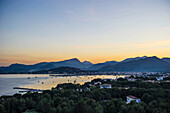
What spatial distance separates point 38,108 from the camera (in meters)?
10.4

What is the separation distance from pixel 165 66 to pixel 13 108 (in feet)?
389

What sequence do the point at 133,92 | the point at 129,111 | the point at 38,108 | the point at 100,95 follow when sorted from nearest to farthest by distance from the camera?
1. the point at 129,111
2. the point at 38,108
3. the point at 100,95
4. the point at 133,92

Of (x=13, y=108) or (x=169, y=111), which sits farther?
(x=13, y=108)

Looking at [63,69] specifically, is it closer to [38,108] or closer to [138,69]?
[138,69]

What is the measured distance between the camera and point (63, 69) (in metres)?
123

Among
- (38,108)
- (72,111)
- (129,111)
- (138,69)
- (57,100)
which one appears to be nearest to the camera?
(129,111)

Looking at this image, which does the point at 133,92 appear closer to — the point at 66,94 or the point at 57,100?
the point at 66,94

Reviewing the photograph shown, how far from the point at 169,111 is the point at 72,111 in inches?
221

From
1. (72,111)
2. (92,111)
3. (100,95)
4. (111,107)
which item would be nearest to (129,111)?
(111,107)

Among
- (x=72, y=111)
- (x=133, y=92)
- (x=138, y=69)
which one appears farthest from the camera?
(x=138, y=69)

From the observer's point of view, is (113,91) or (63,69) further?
(63,69)

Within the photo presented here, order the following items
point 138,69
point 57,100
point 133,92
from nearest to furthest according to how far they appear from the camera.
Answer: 1. point 57,100
2. point 133,92
3. point 138,69

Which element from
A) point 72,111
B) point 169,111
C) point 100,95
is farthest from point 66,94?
point 169,111

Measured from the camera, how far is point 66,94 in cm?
1501
